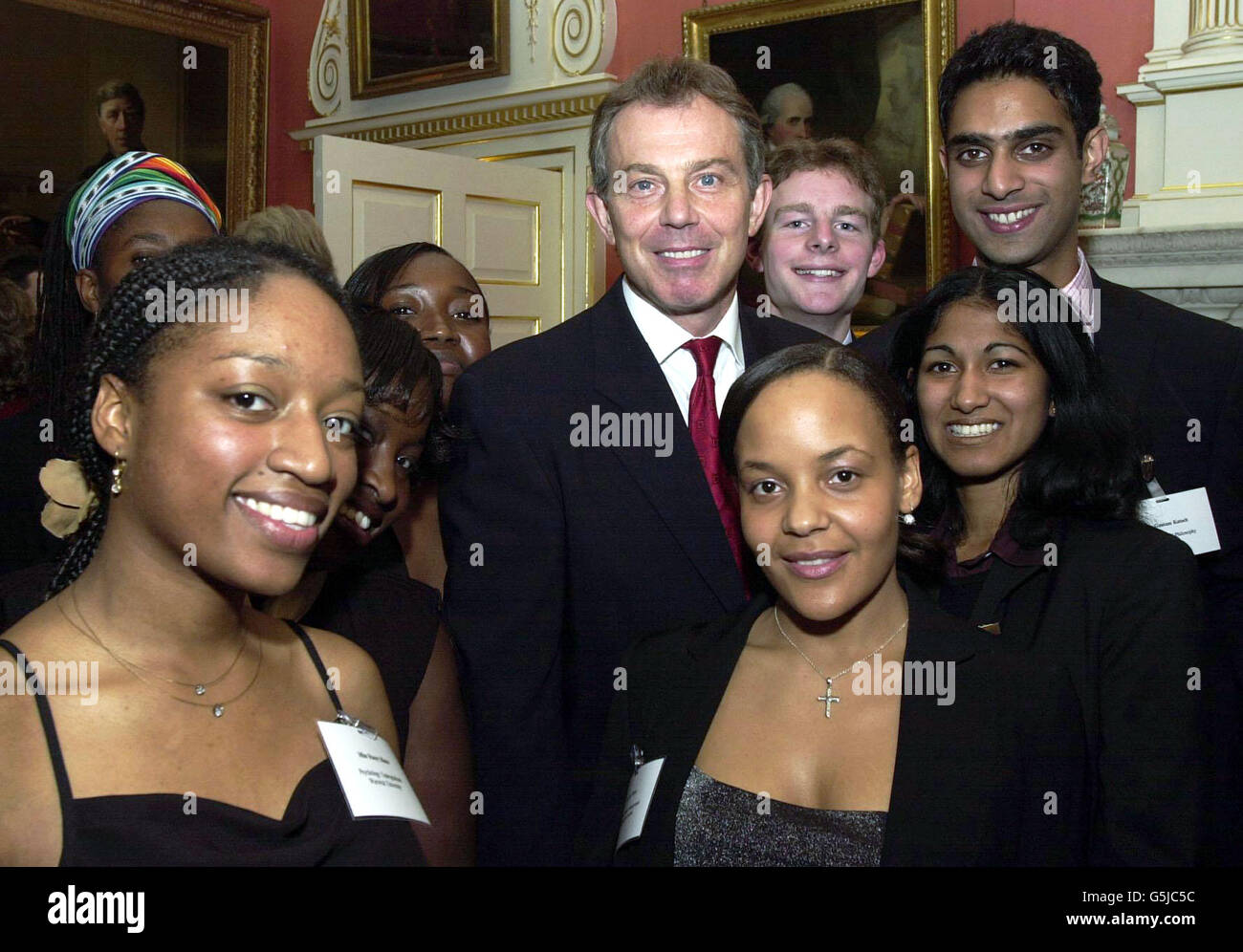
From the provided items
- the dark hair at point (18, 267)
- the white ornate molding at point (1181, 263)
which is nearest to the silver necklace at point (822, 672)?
the white ornate molding at point (1181, 263)

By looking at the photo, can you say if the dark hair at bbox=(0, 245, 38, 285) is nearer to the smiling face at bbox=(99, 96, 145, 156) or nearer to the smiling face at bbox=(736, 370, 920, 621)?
the smiling face at bbox=(99, 96, 145, 156)

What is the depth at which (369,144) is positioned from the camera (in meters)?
6.09

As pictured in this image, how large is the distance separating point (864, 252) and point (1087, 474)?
1356 millimetres

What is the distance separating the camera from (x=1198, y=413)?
2674 millimetres

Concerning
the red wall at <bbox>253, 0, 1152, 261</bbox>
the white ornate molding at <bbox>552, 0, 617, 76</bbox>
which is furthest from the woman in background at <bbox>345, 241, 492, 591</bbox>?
the white ornate molding at <bbox>552, 0, 617, 76</bbox>

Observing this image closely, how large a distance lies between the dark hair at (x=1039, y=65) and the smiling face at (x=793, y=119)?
3.03 meters

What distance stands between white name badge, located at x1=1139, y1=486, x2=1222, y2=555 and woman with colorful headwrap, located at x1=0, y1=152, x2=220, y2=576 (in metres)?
2.03

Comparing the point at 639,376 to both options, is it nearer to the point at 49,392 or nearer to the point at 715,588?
the point at 715,588

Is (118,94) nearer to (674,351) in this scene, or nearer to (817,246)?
(817,246)

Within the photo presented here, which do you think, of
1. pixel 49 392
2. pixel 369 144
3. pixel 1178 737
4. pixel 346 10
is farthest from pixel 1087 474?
pixel 346 10

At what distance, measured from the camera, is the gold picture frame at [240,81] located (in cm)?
761

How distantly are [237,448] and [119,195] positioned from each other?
4.29ft

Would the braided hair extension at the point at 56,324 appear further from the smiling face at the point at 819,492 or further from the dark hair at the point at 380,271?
the smiling face at the point at 819,492

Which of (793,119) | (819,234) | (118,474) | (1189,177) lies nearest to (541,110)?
(793,119)
